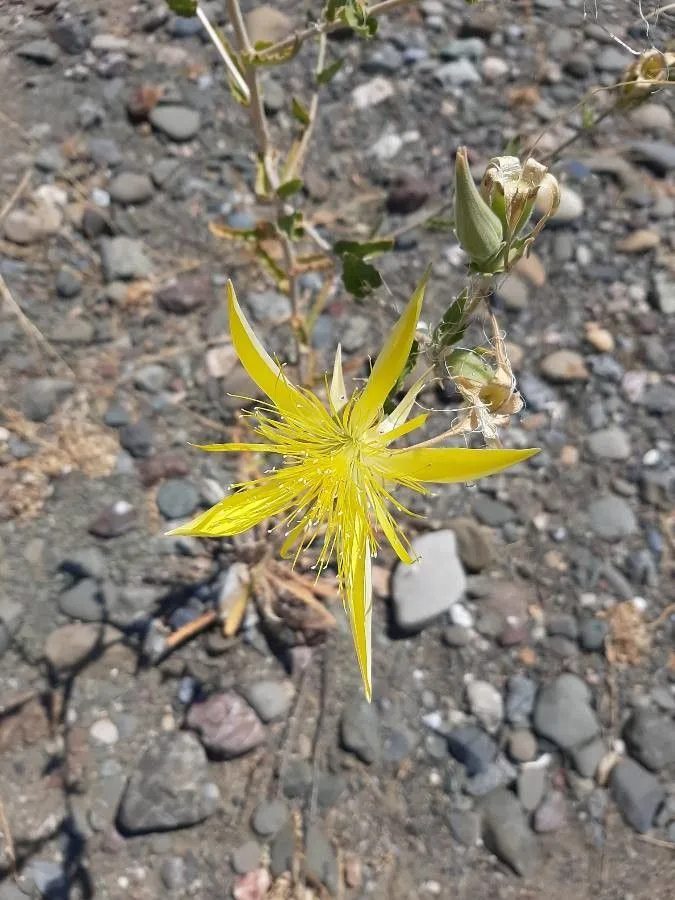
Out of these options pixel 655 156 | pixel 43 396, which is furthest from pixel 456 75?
pixel 43 396

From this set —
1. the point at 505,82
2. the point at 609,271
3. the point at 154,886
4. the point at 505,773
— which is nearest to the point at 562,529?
the point at 505,773

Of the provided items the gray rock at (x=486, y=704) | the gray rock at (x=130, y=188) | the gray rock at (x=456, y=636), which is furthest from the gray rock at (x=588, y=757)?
the gray rock at (x=130, y=188)

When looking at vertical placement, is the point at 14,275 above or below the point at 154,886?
above

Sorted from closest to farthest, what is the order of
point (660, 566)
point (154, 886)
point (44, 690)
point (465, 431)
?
1. point (465, 431)
2. point (154, 886)
3. point (44, 690)
4. point (660, 566)

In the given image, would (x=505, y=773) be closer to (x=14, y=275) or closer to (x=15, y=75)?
(x=14, y=275)

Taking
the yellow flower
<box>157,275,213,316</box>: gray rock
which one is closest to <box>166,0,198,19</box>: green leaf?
the yellow flower

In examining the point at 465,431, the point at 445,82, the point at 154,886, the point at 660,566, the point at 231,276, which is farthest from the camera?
the point at 445,82
